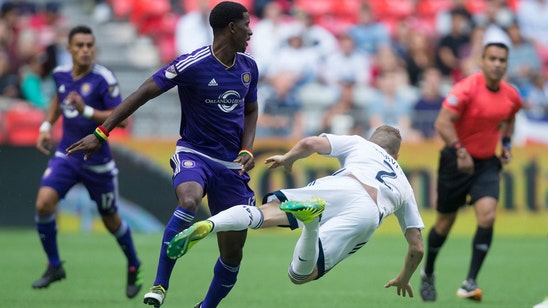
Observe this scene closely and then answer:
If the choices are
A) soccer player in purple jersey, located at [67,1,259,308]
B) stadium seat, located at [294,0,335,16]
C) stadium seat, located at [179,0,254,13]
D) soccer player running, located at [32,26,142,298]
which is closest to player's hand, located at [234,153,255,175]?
soccer player in purple jersey, located at [67,1,259,308]

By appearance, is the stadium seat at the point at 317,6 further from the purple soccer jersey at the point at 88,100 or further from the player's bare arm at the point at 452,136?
the purple soccer jersey at the point at 88,100

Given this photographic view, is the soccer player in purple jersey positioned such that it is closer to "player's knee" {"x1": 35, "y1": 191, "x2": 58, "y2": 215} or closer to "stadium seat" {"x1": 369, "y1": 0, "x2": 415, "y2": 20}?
"player's knee" {"x1": 35, "y1": 191, "x2": 58, "y2": 215}

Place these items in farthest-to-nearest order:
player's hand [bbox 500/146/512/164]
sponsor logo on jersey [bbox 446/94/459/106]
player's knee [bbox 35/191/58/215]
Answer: player's hand [bbox 500/146/512/164] → sponsor logo on jersey [bbox 446/94/459/106] → player's knee [bbox 35/191/58/215]

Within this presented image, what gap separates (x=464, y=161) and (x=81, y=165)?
14.7 ft

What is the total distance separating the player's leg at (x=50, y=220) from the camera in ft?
38.5

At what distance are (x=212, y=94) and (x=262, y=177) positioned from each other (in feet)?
33.8

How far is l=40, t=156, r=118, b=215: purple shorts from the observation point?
1188 cm

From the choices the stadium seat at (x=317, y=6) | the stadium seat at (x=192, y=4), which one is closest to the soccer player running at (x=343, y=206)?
the stadium seat at (x=192, y=4)

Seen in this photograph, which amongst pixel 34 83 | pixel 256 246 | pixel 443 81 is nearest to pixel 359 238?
pixel 256 246

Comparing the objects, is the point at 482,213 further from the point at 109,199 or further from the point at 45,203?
the point at 45,203

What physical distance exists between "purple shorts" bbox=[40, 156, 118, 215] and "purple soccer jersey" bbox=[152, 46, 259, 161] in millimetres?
2972

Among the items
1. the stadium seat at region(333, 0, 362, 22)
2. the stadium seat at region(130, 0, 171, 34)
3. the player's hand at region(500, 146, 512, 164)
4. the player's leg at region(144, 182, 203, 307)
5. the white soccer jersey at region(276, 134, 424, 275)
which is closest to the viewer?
the player's leg at region(144, 182, 203, 307)

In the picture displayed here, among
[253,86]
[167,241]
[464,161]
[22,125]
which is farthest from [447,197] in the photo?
[22,125]

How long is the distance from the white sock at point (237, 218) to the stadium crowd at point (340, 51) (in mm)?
11129
